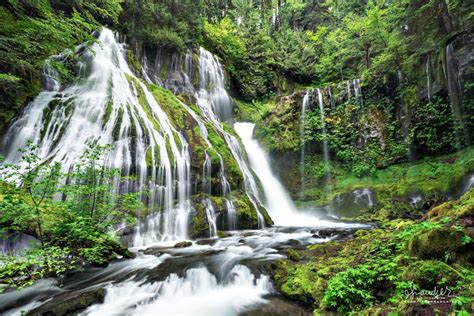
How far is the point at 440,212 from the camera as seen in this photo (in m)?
4.12

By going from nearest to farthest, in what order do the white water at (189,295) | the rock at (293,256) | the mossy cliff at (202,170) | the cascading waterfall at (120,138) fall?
the white water at (189,295) → the rock at (293,256) → the cascading waterfall at (120,138) → the mossy cliff at (202,170)

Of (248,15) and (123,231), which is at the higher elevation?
(248,15)

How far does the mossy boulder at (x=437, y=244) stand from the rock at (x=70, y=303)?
181 inches

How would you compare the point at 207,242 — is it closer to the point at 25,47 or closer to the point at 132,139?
the point at 132,139

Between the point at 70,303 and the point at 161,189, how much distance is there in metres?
4.99

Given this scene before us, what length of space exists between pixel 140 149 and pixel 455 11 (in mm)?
15565

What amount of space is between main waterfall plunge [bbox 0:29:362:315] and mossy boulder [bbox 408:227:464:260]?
2298mm

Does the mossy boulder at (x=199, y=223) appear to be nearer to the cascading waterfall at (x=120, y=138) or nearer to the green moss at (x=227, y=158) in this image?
the cascading waterfall at (x=120, y=138)

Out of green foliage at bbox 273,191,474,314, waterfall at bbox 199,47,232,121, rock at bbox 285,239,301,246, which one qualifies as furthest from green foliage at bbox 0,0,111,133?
waterfall at bbox 199,47,232,121

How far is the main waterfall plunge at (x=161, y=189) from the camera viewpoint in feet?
13.6

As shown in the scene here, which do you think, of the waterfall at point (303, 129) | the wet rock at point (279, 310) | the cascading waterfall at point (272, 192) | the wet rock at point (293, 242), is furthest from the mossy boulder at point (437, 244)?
the waterfall at point (303, 129)

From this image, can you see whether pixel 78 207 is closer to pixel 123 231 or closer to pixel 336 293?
pixel 123 231

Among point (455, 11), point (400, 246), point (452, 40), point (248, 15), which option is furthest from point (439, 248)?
point (248, 15)

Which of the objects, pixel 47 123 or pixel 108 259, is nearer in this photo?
pixel 108 259
